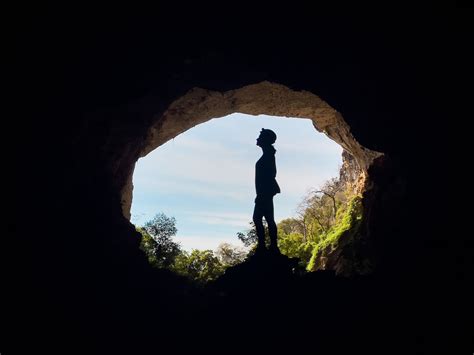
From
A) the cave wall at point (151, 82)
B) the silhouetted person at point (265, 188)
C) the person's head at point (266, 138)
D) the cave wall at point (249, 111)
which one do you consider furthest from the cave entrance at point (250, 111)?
the silhouetted person at point (265, 188)

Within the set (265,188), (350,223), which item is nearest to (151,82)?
(265,188)

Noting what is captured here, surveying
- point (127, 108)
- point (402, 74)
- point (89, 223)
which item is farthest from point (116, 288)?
point (402, 74)

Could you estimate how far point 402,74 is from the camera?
27.1ft

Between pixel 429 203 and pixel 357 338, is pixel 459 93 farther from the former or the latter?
pixel 357 338

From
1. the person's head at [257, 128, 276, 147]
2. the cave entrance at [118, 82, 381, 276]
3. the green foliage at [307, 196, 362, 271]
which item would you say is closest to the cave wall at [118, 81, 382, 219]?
the cave entrance at [118, 82, 381, 276]

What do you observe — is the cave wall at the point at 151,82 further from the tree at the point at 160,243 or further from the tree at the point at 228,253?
the tree at the point at 228,253

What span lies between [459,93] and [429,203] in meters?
2.75

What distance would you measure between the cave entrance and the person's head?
426 cm

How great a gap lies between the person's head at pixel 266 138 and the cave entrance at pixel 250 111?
14.0 feet

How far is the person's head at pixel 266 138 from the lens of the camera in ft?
27.7

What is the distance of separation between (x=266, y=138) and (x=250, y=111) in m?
5.80

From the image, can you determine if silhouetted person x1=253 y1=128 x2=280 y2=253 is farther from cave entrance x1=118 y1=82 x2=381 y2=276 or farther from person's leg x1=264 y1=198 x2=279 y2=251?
cave entrance x1=118 y1=82 x2=381 y2=276

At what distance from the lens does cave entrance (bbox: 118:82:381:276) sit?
12.3m

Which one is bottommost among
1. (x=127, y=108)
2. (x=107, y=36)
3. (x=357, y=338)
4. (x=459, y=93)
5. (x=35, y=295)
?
(x=357, y=338)
